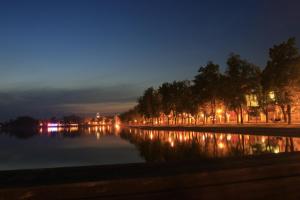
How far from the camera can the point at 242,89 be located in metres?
78.4

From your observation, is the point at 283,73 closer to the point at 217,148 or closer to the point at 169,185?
the point at 217,148

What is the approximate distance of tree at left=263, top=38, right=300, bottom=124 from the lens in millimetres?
57875

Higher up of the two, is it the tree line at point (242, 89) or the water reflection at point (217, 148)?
the tree line at point (242, 89)

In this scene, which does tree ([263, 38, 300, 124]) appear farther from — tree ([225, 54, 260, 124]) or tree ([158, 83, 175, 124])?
tree ([158, 83, 175, 124])

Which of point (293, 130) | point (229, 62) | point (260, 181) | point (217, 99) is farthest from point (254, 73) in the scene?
point (260, 181)

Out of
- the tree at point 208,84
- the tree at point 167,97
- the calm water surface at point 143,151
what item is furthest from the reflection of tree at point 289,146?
the tree at point 167,97

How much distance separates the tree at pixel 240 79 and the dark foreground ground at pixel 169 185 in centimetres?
7203

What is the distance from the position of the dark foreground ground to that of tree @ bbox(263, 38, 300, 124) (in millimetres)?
53761

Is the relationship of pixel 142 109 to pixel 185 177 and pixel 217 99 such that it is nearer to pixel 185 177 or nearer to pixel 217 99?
pixel 217 99

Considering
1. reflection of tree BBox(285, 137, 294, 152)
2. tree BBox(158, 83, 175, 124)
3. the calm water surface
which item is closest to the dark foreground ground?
the calm water surface

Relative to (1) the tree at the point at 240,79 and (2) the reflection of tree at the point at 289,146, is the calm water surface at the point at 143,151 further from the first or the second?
(1) the tree at the point at 240,79

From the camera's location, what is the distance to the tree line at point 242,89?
59312 millimetres

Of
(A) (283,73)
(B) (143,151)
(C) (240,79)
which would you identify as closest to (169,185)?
(B) (143,151)

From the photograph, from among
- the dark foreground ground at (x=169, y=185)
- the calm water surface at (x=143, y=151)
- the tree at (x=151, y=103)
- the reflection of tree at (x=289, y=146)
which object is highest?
the tree at (x=151, y=103)
